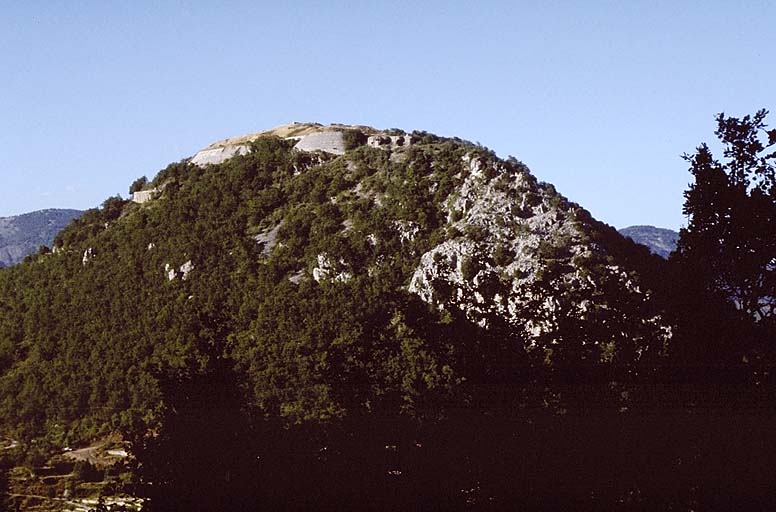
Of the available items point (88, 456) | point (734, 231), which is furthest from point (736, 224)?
point (88, 456)

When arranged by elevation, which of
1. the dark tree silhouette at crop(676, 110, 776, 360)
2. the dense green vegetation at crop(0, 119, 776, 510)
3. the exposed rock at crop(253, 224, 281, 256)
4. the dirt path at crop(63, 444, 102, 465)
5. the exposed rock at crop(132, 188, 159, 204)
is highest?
the exposed rock at crop(132, 188, 159, 204)

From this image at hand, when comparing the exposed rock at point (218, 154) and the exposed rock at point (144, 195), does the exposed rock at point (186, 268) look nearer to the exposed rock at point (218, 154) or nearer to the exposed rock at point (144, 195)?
the exposed rock at point (144, 195)

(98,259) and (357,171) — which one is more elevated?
(357,171)

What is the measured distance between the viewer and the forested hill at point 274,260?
48.1 metres

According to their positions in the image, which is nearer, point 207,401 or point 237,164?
point 207,401

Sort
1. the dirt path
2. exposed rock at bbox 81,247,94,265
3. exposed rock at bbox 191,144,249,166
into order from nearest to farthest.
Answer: the dirt path → exposed rock at bbox 81,247,94,265 → exposed rock at bbox 191,144,249,166

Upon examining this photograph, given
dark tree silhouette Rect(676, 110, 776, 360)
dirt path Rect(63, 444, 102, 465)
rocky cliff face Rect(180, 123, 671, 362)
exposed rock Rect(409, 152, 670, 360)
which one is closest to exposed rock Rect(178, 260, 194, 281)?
rocky cliff face Rect(180, 123, 671, 362)

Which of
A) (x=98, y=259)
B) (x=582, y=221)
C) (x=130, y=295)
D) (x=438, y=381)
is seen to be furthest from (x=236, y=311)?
(x=438, y=381)

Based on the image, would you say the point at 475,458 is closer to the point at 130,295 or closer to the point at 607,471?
the point at 607,471

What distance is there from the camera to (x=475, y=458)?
1391 cm

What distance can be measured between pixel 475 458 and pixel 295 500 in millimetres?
3306

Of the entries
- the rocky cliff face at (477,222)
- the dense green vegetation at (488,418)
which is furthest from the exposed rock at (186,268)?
the dense green vegetation at (488,418)

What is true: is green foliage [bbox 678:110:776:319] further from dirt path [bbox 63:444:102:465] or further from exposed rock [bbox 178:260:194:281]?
exposed rock [bbox 178:260:194:281]

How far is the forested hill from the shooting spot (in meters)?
48.1
